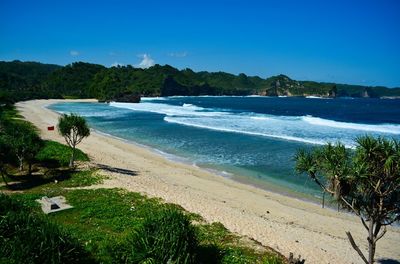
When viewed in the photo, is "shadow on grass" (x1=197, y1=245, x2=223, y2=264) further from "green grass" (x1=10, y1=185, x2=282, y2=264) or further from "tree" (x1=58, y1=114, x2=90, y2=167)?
"tree" (x1=58, y1=114, x2=90, y2=167)

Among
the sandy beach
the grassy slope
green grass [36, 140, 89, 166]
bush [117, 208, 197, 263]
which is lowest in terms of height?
the sandy beach

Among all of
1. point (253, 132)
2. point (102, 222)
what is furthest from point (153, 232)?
point (253, 132)

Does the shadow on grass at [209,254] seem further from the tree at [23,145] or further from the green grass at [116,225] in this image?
the tree at [23,145]

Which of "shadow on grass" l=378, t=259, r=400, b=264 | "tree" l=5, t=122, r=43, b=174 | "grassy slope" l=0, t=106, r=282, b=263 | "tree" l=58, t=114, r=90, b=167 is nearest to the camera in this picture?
"grassy slope" l=0, t=106, r=282, b=263

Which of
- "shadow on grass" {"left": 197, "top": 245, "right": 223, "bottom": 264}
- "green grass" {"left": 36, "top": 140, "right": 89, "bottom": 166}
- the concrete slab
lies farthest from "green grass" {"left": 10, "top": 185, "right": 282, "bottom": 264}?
"green grass" {"left": 36, "top": 140, "right": 89, "bottom": 166}

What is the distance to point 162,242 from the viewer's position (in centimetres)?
937

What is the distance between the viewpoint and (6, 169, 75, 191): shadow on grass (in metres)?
20.0

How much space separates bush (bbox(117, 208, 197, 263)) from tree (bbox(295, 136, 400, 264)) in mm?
3915

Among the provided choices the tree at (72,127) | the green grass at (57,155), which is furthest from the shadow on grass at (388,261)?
the green grass at (57,155)

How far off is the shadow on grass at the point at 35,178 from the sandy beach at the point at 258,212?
8.79ft

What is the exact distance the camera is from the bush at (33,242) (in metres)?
8.19

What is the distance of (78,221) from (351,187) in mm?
10047

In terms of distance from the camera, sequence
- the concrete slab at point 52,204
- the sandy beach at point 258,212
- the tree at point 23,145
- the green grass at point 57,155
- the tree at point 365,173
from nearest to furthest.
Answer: the tree at point 365,173
the sandy beach at point 258,212
the concrete slab at point 52,204
the tree at point 23,145
the green grass at point 57,155

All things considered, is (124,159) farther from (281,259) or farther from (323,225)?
(281,259)
